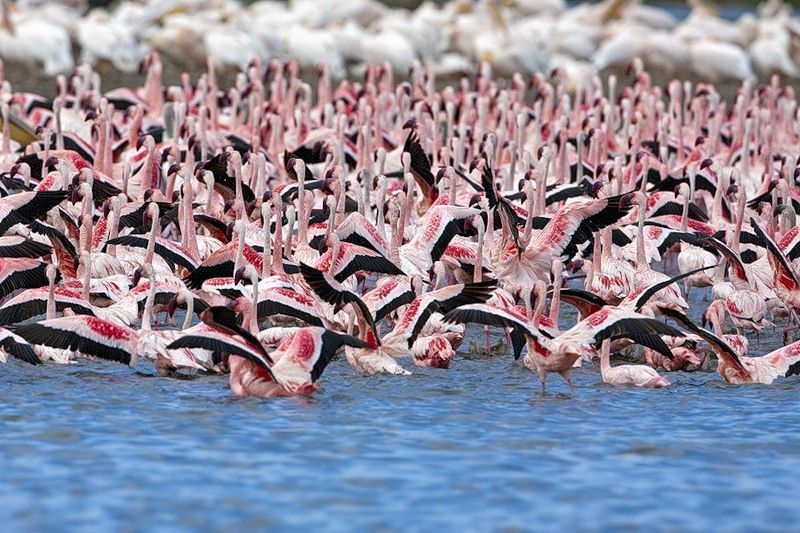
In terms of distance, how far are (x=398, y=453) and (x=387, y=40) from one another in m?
22.5

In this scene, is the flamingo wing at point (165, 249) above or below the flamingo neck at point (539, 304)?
above

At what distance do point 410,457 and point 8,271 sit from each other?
3.37 metres

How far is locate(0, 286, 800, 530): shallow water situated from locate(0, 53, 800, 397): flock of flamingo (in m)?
0.22

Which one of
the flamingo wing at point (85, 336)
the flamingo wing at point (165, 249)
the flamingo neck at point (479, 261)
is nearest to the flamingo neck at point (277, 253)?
the flamingo wing at point (165, 249)

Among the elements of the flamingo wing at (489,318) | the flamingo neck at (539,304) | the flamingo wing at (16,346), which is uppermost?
the flamingo neck at (539,304)

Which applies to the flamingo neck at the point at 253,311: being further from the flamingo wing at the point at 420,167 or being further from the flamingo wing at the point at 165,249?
the flamingo wing at the point at 420,167

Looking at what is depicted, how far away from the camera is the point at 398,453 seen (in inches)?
305

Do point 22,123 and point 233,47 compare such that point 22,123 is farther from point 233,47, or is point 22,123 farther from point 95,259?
point 233,47

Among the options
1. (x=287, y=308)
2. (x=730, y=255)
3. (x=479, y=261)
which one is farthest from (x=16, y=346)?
(x=730, y=255)

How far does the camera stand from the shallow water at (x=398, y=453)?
676 centimetres

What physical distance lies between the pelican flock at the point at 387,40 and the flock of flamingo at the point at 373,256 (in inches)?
420

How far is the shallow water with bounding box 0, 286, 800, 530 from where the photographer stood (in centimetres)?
676

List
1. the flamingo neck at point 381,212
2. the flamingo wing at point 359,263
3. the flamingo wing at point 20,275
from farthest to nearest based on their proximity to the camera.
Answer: the flamingo neck at point 381,212 < the flamingo wing at point 359,263 < the flamingo wing at point 20,275

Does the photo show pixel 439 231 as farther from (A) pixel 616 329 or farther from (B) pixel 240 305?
(A) pixel 616 329
